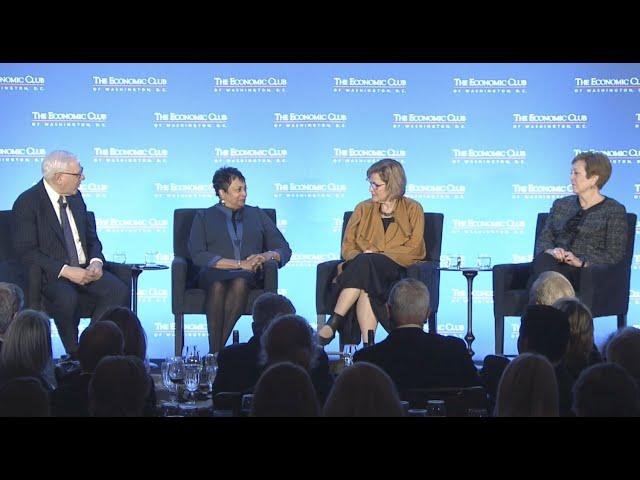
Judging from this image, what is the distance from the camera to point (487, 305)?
780cm

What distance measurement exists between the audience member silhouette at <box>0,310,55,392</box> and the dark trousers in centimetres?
215

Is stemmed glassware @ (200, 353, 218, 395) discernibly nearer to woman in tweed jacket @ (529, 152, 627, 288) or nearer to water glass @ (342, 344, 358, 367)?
water glass @ (342, 344, 358, 367)

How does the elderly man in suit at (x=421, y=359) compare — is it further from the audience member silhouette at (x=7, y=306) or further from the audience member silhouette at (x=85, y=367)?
the audience member silhouette at (x=7, y=306)

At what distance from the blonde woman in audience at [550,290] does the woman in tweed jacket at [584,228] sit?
4.37ft

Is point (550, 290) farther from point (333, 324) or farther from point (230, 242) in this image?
point (230, 242)

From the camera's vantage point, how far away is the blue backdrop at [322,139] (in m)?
7.68

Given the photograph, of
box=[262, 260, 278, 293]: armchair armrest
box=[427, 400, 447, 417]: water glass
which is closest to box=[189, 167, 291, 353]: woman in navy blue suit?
box=[262, 260, 278, 293]: armchair armrest

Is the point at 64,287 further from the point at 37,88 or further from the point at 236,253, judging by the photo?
the point at 37,88

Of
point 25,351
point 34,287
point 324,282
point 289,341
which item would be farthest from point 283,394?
point 324,282

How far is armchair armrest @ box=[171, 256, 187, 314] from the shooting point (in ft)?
21.0


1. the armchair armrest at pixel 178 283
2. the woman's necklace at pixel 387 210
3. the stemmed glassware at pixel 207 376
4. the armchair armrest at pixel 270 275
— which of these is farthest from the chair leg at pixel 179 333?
the stemmed glassware at pixel 207 376
